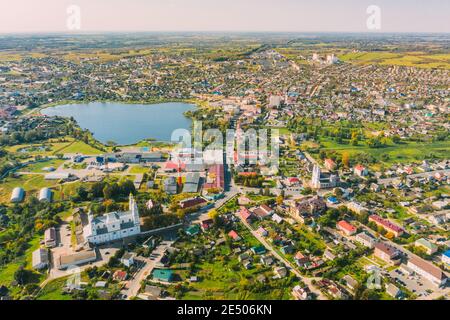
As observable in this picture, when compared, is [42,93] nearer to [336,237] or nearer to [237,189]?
[237,189]

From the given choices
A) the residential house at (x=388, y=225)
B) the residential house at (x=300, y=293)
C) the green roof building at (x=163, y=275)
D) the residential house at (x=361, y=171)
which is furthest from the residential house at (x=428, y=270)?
the green roof building at (x=163, y=275)

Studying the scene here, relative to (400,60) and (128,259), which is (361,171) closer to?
(128,259)

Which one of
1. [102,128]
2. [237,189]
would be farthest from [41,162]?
[237,189]

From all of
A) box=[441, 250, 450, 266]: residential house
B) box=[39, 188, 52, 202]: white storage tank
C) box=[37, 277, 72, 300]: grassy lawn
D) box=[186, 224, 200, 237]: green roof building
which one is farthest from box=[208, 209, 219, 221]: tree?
box=[441, 250, 450, 266]: residential house

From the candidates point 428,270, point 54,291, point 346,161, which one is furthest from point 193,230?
point 346,161

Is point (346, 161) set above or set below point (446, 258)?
above

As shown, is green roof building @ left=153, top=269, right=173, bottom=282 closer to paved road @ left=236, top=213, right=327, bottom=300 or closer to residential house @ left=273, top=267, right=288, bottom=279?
residential house @ left=273, top=267, right=288, bottom=279
